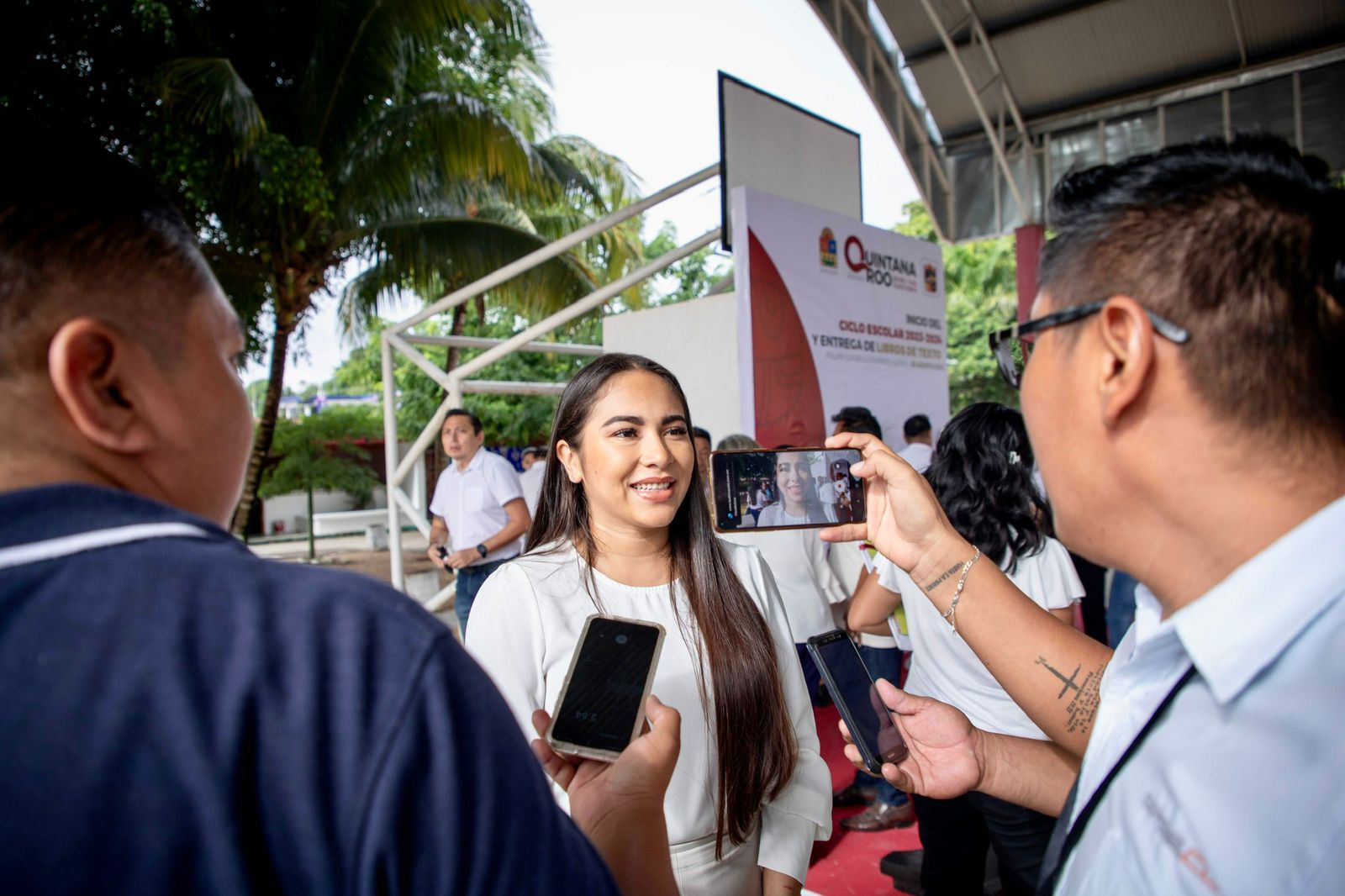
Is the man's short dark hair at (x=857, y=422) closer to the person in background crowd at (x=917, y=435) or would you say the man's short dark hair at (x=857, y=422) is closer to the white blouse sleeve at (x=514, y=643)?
the person in background crowd at (x=917, y=435)

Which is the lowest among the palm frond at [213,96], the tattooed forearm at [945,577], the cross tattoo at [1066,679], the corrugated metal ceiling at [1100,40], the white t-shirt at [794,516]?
the cross tattoo at [1066,679]

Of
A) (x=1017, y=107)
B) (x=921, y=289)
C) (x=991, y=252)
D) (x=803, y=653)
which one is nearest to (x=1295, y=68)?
(x=1017, y=107)

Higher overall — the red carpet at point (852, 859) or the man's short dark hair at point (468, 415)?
the man's short dark hair at point (468, 415)

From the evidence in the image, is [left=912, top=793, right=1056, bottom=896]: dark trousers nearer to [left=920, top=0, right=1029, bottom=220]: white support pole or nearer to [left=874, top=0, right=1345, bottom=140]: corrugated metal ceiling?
[left=920, top=0, right=1029, bottom=220]: white support pole

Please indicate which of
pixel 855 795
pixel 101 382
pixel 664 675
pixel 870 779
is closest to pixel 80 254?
pixel 101 382

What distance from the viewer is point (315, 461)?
51.7ft

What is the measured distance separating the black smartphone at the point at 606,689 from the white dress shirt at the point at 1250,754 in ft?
2.18

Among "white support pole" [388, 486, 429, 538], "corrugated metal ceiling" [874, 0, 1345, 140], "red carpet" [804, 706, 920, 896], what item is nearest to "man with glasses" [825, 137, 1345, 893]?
"red carpet" [804, 706, 920, 896]

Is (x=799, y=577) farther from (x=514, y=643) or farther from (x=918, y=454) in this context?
(x=514, y=643)

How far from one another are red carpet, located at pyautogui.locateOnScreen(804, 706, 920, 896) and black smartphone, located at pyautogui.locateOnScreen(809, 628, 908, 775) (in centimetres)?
176

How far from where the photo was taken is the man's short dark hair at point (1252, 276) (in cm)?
92

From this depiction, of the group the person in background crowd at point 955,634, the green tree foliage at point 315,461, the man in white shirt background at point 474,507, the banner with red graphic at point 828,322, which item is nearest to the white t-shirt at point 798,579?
the banner with red graphic at point 828,322

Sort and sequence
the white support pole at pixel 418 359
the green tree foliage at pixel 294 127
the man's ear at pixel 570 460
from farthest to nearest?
the green tree foliage at pixel 294 127 → the white support pole at pixel 418 359 → the man's ear at pixel 570 460

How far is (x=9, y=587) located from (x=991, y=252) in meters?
25.0
